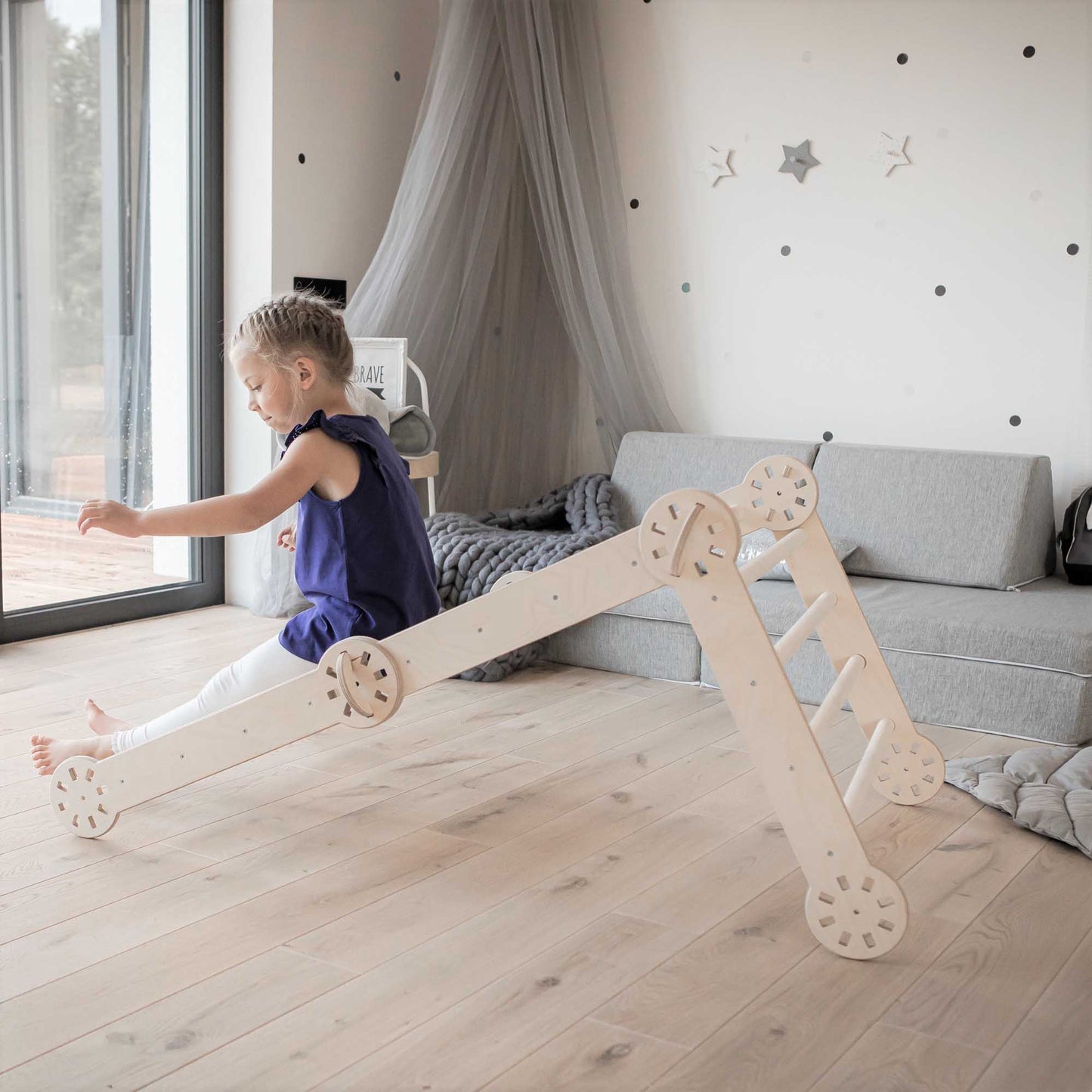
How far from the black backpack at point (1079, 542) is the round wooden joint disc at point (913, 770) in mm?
1114

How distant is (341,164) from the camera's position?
383 centimetres

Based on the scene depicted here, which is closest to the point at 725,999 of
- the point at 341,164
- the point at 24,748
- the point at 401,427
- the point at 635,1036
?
the point at 635,1036

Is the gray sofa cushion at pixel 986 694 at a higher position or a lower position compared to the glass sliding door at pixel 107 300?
lower

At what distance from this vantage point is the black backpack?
3.06 m

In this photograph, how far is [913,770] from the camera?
2193 millimetres

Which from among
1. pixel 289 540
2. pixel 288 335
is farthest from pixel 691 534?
pixel 289 540

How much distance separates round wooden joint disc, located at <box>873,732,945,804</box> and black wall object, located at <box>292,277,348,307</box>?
2226 mm

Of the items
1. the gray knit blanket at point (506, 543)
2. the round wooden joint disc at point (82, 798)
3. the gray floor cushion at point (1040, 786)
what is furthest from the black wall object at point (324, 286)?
the gray floor cushion at point (1040, 786)

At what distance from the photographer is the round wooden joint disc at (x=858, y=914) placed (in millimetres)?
1594

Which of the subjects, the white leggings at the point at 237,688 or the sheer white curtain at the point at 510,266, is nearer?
the white leggings at the point at 237,688

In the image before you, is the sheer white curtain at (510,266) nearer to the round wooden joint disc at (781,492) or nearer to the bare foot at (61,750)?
the bare foot at (61,750)

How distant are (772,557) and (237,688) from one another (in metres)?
0.89

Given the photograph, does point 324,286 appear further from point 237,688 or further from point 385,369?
point 237,688

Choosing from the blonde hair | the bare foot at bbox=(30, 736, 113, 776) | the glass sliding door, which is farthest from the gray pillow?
the glass sliding door
